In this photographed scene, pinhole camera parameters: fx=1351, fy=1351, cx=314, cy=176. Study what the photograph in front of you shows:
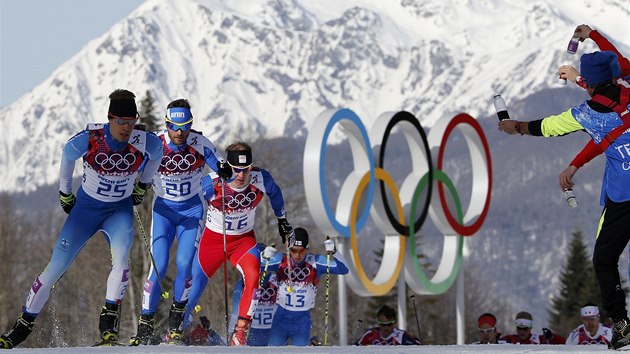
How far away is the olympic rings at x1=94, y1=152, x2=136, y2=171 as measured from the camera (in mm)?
11391

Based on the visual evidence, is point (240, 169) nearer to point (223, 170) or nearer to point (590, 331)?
point (223, 170)

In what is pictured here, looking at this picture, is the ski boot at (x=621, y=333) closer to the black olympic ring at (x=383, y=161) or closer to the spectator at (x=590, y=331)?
the spectator at (x=590, y=331)

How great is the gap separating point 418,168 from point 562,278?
1833 inches

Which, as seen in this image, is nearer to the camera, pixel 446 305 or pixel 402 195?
pixel 402 195

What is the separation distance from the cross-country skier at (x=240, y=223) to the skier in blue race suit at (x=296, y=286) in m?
2.02

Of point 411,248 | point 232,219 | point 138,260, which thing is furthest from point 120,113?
point 138,260

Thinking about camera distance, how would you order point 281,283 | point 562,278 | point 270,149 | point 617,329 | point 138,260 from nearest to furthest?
point 617,329, point 281,283, point 138,260, point 270,149, point 562,278

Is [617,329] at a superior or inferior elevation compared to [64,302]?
superior

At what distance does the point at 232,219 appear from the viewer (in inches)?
561

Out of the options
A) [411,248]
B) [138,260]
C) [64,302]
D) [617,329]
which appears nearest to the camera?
[617,329]

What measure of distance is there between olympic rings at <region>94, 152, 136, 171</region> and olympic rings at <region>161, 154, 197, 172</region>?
1597 millimetres

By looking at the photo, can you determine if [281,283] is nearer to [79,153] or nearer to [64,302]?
[79,153]

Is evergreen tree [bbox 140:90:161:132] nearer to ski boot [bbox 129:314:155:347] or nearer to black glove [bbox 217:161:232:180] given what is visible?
black glove [bbox 217:161:232:180]

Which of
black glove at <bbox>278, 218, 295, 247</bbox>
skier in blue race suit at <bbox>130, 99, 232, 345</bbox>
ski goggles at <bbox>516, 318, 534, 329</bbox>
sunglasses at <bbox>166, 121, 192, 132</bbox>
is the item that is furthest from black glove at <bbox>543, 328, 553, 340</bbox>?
sunglasses at <bbox>166, 121, 192, 132</bbox>
